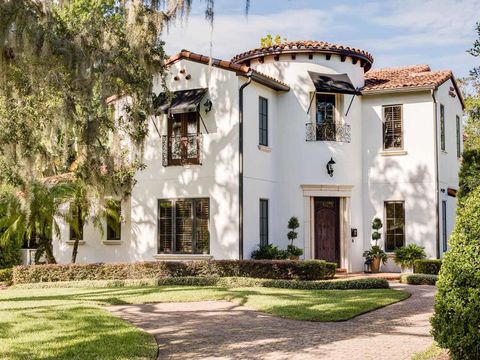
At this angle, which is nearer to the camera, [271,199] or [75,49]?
[75,49]

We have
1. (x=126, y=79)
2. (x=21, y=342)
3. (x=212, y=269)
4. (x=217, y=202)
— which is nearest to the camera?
(x=21, y=342)

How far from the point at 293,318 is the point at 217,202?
8.50 m

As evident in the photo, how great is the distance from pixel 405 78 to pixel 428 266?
696 centimetres

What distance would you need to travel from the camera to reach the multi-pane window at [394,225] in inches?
832

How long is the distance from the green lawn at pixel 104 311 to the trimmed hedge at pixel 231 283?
2.27 feet

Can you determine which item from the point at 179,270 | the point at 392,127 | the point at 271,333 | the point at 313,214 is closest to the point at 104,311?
the point at 271,333

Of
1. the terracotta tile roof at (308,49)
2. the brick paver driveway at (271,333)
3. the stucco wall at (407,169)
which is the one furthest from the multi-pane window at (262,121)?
the brick paver driveway at (271,333)

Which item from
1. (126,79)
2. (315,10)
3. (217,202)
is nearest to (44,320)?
(126,79)

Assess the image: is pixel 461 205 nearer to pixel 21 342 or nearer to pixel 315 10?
pixel 315 10

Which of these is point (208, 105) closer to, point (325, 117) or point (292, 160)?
point (292, 160)

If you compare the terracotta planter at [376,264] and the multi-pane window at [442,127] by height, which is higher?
the multi-pane window at [442,127]

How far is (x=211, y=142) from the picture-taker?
19703 millimetres

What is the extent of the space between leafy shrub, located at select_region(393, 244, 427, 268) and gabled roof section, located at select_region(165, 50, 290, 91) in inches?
260

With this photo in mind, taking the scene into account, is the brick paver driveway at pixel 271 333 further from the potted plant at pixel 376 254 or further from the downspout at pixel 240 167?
the potted plant at pixel 376 254
